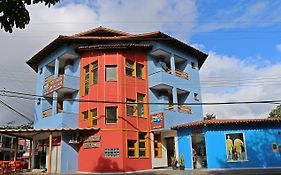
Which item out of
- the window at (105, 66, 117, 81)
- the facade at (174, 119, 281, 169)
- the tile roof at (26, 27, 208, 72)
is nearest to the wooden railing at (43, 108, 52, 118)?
the tile roof at (26, 27, 208, 72)

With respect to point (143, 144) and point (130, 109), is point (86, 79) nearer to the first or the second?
point (130, 109)

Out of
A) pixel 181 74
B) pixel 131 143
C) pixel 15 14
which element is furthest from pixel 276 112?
pixel 15 14

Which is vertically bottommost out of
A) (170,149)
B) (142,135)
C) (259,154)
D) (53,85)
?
(259,154)

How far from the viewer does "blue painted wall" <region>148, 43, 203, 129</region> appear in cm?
2514

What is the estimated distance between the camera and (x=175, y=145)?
24.4 meters

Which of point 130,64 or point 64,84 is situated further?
point 130,64

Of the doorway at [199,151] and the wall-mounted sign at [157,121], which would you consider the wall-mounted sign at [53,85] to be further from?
the doorway at [199,151]

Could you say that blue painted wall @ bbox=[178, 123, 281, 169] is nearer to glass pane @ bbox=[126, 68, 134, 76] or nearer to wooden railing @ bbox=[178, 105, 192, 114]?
wooden railing @ bbox=[178, 105, 192, 114]

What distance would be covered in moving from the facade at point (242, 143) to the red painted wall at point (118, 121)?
4.87 meters

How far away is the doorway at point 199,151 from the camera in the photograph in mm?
23453

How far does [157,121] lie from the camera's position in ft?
80.2

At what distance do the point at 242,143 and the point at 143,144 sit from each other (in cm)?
737

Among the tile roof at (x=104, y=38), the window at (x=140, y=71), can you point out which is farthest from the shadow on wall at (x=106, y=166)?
the tile roof at (x=104, y=38)

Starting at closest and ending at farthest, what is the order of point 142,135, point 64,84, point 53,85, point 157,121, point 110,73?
1. point 157,121
2. point 142,135
3. point 110,73
4. point 64,84
5. point 53,85
